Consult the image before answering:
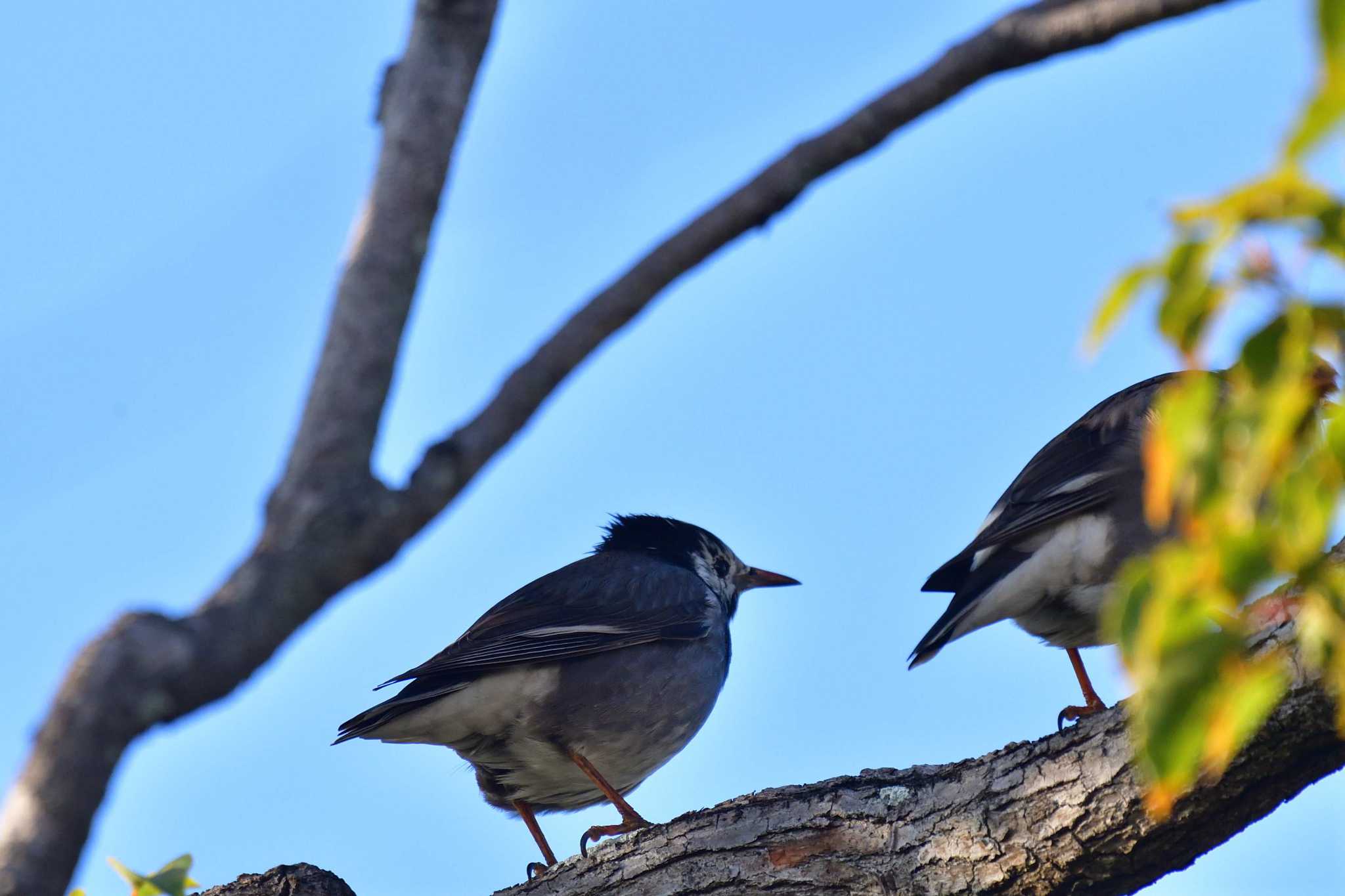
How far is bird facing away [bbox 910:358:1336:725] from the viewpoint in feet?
20.5

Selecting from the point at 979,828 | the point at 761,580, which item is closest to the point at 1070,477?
the point at 979,828

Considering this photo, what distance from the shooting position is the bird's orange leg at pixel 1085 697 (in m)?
A: 6.20

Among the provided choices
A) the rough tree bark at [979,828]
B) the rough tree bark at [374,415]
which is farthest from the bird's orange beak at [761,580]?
the rough tree bark at [374,415]

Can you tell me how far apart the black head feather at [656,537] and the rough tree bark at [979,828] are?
3.97 m

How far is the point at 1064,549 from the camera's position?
6.35m

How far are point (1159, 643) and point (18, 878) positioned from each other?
188cm

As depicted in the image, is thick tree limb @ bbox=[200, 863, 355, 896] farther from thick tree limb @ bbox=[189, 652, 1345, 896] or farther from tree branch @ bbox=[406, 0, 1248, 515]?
tree branch @ bbox=[406, 0, 1248, 515]

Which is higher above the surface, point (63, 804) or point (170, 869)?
point (170, 869)

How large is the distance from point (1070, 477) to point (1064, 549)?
41cm

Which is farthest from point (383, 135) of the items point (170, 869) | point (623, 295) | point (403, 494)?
point (170, 869)

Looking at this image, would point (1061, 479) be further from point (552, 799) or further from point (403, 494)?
point (403, 494)

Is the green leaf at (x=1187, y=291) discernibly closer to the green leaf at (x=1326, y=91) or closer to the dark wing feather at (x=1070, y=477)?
the green leaf at (x=1326, y=91)

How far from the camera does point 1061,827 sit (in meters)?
4.35

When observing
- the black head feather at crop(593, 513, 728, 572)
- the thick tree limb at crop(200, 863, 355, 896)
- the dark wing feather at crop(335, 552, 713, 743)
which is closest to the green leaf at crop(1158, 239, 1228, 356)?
the thick tree limb at crop(200, 863, 355, 896)
